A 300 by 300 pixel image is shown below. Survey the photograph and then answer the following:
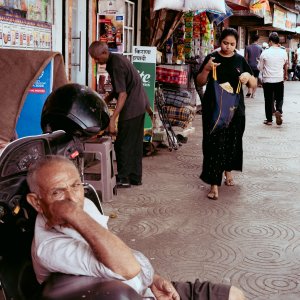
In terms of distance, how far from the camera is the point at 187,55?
12.1 metres

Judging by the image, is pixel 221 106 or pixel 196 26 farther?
pixel 196 26

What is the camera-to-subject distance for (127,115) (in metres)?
6.09

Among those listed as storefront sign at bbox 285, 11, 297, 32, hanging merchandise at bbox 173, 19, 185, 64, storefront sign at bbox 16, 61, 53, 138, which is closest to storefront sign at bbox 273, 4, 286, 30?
storefront sign at bbox 285, 11, 297, 32

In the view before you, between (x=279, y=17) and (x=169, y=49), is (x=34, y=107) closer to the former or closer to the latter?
(x=169, y=49)

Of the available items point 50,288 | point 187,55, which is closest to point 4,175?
point 50,288

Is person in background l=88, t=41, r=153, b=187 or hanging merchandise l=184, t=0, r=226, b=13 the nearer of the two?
person in background l=88, t=41, r=153, b=187

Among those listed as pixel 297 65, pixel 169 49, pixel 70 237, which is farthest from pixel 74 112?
pixel 297 65

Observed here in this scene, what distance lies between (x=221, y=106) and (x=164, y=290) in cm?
358

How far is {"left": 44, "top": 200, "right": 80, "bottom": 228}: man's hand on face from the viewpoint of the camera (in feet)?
5.74

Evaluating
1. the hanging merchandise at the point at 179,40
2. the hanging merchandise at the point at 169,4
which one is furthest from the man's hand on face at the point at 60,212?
the hanging merchandise at the point at 179,40

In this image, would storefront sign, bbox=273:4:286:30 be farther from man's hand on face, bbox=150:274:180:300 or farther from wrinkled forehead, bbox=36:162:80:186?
wrinkled forehead, bbox=36:162:80:186

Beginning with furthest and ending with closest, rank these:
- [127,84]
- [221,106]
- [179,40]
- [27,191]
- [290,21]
Result: [290,21] < [179,40] < [127,84] < [221,106] < [27,191]

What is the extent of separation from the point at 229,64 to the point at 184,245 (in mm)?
2158

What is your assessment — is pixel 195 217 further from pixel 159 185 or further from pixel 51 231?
pixel 51 231
